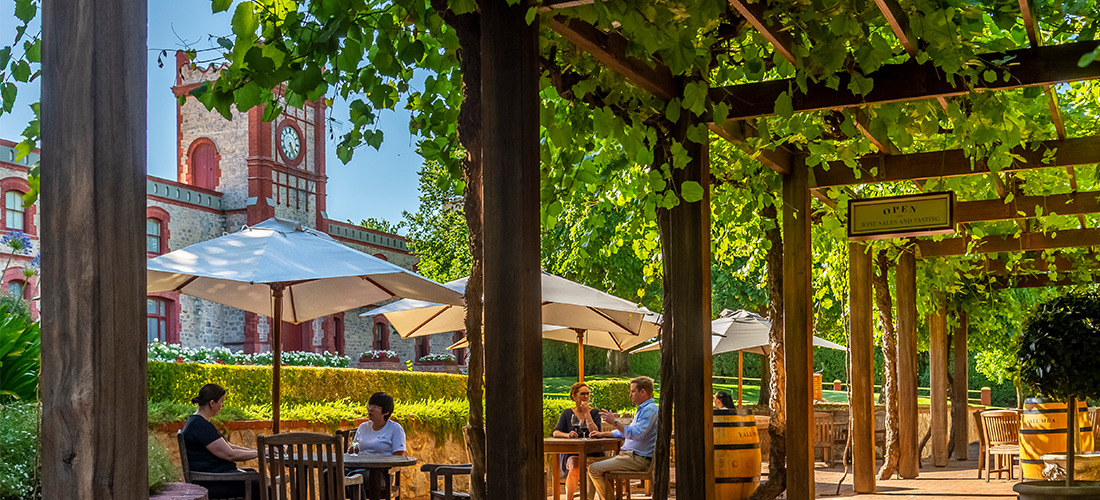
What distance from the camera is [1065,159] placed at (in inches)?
257

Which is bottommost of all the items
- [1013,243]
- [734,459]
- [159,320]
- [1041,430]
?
[1041,430]

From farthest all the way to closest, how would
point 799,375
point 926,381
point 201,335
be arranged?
point 926,381 < point 201,335 < point 799,375

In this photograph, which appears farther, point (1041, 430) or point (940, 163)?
point (1041, 430)

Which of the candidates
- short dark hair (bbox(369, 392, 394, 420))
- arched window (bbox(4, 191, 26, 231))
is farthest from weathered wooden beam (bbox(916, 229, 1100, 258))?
arched window (bbox(4, 191, 26, 231))

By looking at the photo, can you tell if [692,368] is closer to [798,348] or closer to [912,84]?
[912,84]

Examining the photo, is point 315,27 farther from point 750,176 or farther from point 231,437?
point 231,437

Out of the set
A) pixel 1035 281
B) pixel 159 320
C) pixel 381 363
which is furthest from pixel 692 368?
pixel 381 363

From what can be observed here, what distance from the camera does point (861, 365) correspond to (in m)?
9.42

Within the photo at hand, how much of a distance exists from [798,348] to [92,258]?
5.04 metres

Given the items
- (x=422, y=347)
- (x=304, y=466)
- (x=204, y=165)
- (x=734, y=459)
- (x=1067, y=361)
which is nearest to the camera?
A: (x=304, y=466)

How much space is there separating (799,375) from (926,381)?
104 feet

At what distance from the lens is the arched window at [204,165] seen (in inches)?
1310

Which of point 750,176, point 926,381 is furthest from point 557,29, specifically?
→ point 926,381

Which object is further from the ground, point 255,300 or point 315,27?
point 315,27
